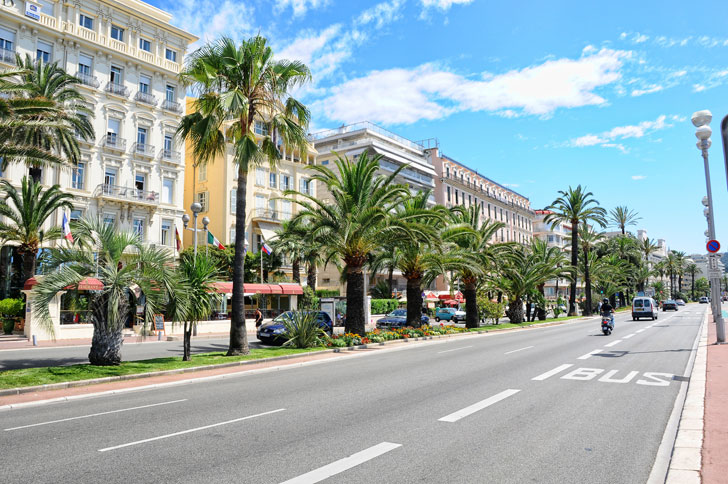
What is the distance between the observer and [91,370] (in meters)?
13.5

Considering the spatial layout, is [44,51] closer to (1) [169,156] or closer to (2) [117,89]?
(2) [117,89]

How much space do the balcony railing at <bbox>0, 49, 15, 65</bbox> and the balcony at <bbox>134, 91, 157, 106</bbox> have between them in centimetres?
879

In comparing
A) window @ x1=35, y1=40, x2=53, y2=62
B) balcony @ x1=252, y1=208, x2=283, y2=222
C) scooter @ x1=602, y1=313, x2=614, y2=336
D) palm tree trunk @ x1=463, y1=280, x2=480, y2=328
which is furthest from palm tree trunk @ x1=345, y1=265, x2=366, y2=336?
balcony @ x1=252, y1=208, x2=283, y2=222

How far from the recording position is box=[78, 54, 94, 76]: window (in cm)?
3897

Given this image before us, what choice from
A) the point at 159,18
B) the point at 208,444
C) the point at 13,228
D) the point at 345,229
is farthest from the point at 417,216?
the point at 159,18

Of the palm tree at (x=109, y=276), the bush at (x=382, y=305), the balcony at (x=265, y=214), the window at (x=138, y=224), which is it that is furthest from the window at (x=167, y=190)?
the palm tree at (x=109, y=276)

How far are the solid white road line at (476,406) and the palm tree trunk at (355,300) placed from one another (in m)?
12.4

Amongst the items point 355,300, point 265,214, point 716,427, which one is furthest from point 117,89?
point 716,427

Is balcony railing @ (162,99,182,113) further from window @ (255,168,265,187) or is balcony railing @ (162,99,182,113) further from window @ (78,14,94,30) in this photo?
window @ (255,168,265,187)

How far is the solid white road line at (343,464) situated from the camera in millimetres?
5305

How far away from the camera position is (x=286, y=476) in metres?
5.40

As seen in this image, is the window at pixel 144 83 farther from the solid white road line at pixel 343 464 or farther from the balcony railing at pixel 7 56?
the solid white road line at pixel 343 464

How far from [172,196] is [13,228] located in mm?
14521

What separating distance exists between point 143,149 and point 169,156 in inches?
89.2
